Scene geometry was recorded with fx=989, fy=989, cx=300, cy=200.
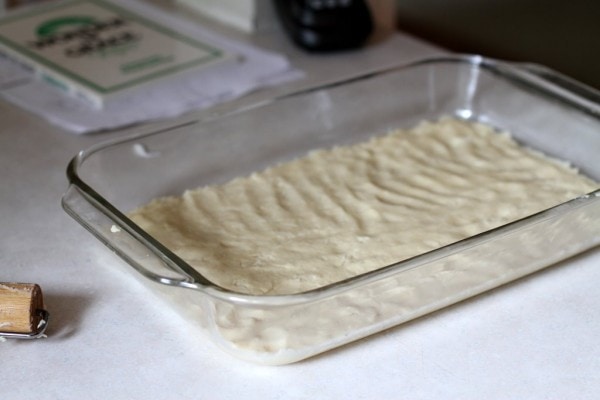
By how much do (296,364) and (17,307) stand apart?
0.23 metres

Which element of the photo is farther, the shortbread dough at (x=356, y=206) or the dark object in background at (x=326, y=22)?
the dark object in background at (x=326, y=22)

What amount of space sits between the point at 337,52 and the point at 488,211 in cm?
51

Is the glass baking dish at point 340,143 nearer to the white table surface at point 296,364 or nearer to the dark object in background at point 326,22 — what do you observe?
the white table surface at point 296,364

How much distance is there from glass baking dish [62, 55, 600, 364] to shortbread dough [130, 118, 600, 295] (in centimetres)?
6

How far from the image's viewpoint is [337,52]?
1.42 metres

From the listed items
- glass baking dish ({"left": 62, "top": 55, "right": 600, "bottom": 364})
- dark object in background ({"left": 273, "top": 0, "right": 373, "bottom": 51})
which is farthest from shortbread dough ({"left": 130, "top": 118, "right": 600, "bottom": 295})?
dark object in background ({"left": 273, "top": 0, "right": 373, "bottom": 51})

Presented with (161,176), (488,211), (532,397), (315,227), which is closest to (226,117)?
(161,176)

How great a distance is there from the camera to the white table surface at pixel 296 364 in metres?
0.78

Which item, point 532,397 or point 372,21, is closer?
point 532,397

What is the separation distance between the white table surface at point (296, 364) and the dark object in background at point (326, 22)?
0.53 metres

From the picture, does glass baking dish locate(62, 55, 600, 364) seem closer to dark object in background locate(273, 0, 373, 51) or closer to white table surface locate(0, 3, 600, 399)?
white table surface locate(0, 3, 600, 399)

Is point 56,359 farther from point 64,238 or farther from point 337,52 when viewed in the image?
point 337,52

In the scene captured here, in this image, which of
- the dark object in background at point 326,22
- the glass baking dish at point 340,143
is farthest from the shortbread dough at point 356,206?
the dark object in background at point 326,22

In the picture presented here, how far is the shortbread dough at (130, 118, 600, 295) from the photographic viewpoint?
893mm
